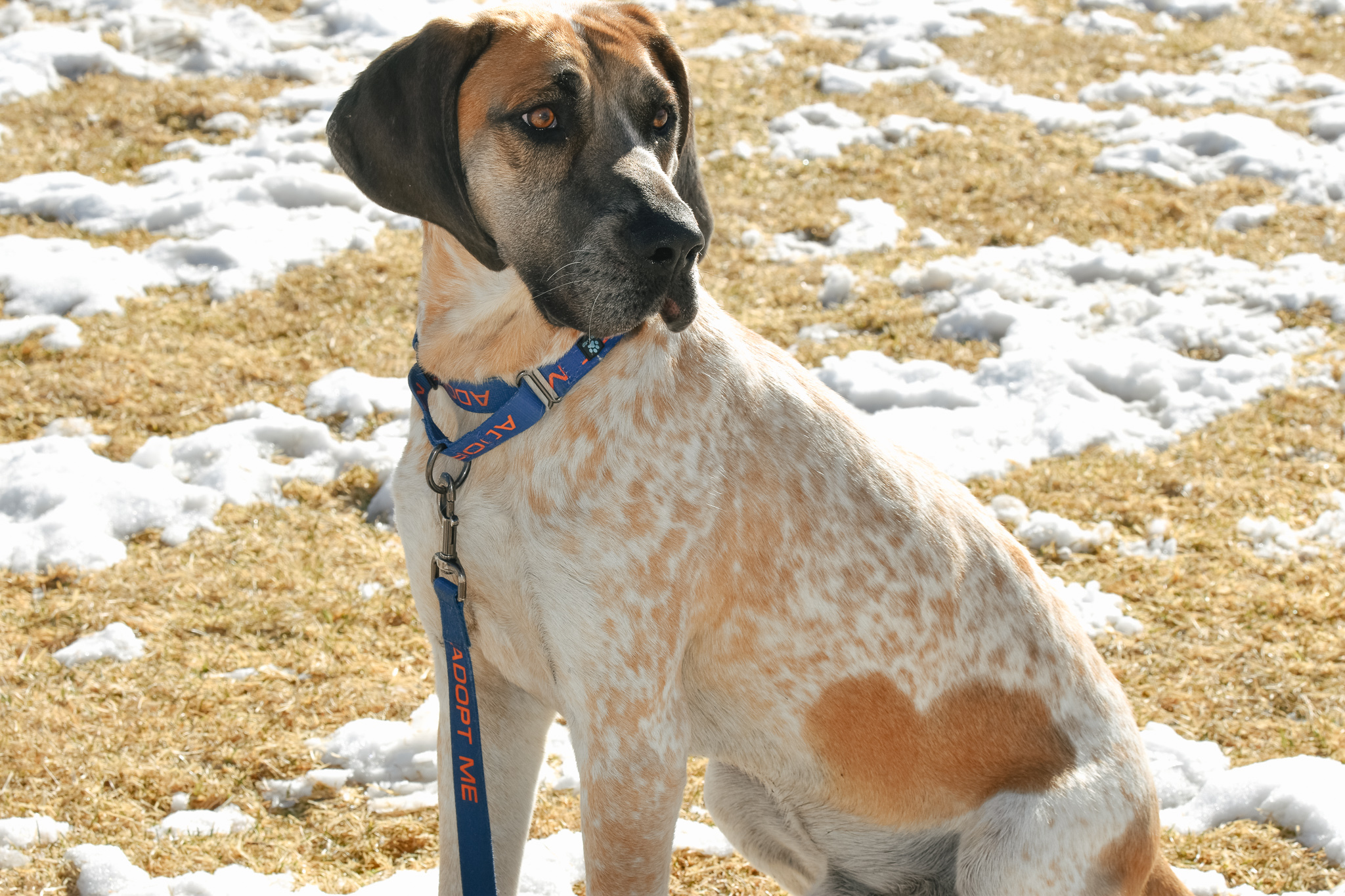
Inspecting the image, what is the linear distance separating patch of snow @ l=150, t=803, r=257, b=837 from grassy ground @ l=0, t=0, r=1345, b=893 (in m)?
0.05

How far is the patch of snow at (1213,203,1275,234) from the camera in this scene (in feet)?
25.5

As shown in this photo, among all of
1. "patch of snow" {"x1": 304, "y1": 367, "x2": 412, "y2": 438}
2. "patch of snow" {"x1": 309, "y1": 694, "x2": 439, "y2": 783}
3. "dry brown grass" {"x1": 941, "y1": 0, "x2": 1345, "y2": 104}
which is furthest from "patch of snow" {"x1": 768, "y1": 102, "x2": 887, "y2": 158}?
"patch of snow" {"x1": 309, "y1": 694, "x2": 439, "y2": 783}

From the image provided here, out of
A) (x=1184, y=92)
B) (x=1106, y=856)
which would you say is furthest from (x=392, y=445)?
(x=1184, y=92)

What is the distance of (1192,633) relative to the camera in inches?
177

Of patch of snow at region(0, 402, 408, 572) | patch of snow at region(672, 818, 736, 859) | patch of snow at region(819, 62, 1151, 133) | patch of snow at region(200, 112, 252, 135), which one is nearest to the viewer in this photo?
patch of snow at region(672, 818, 736, 859)

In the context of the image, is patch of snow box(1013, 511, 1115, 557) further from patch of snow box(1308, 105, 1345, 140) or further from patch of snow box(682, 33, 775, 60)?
patch of snow box(682, 33, 775, 60)

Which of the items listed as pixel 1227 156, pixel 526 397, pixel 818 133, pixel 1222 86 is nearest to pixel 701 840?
pixel 526 397

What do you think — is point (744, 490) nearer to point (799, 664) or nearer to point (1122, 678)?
point (799, 664)

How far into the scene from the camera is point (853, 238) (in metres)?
7.53

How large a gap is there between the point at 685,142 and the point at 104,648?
2782 mm

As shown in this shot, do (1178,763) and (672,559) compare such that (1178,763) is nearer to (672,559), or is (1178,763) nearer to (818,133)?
(672,559)

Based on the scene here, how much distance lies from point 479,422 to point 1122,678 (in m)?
2.77

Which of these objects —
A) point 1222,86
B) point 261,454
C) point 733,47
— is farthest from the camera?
point 733,47

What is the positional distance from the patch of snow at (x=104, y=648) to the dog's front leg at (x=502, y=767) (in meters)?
1.74
